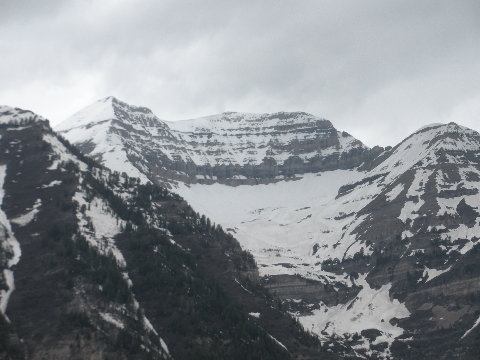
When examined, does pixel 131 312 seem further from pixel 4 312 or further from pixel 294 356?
pixel 294 356

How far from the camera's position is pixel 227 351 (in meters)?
157

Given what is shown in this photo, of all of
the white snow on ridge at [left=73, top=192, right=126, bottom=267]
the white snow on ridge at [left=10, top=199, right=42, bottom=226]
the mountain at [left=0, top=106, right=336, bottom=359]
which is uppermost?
the white snow on ridge at [left=10, top=199, right=42, bottom=226]

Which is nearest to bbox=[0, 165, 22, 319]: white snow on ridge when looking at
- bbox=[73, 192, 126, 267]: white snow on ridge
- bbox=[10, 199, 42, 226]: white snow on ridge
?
bbox=[10, 199, 42, 226]: white snow on ridge

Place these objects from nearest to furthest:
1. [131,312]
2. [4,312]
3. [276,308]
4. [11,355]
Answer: [11,355] < [4,312] < [131,312] < [276,308]

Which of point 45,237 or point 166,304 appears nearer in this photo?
point 166,304

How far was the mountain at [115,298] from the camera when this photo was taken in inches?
5743

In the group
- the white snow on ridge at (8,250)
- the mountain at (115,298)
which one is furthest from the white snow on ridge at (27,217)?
the white snow on ridge at (8,250)

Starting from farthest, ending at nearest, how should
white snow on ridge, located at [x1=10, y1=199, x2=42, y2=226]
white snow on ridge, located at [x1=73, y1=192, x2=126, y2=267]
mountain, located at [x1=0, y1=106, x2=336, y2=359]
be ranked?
white snow on ridge, located at [x1=10, y1=199, x2=42, y2=226], white snow on ridge, located at [x1=73, y1=192, x2=126, y2=267], mountain, located at [x1=0, y1=106, x2=336, y2=359]

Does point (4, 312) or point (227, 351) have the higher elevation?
point (4, 312)

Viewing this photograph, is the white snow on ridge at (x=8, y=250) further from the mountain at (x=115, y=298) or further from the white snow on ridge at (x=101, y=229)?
the white snow on ridge at (x=101, y=229)

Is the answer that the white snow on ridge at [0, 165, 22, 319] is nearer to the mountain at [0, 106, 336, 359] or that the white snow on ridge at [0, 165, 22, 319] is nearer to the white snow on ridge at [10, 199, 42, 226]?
the mountain at [0, 106, 336, 359]

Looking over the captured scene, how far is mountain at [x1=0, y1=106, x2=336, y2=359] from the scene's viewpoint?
479 feet

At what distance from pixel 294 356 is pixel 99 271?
44.4 m

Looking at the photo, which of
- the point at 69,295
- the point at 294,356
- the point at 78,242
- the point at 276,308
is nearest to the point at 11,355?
the point at 69,295
